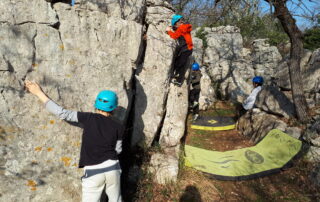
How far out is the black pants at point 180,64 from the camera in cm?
611

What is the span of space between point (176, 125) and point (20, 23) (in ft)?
14.4

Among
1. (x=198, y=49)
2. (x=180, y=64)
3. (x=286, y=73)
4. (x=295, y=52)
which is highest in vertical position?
(x=198, y=49)

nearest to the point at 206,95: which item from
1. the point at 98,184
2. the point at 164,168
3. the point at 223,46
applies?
the point at 223,46

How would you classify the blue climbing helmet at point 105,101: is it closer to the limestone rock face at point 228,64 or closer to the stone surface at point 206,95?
the stone surface at point 206,95

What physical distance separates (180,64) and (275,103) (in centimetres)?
415

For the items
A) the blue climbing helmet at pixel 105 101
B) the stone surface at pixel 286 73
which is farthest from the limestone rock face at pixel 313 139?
the blue climbing helmet at pixel 105 101

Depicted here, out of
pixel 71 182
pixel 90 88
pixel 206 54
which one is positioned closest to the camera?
pixel 71 182

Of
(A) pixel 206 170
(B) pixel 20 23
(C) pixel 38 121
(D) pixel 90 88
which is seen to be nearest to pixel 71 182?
(C) pixel 38 121

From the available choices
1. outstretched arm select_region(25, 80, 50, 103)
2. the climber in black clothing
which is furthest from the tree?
outstretched arm select_region(25, 80, 50, 103)

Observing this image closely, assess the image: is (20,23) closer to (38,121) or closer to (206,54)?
(38,121)

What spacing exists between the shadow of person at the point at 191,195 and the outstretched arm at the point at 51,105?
9.70 ft

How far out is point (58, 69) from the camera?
327cm

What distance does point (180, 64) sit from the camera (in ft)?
20.4

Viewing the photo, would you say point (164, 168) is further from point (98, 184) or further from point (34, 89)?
point (34, 89)
